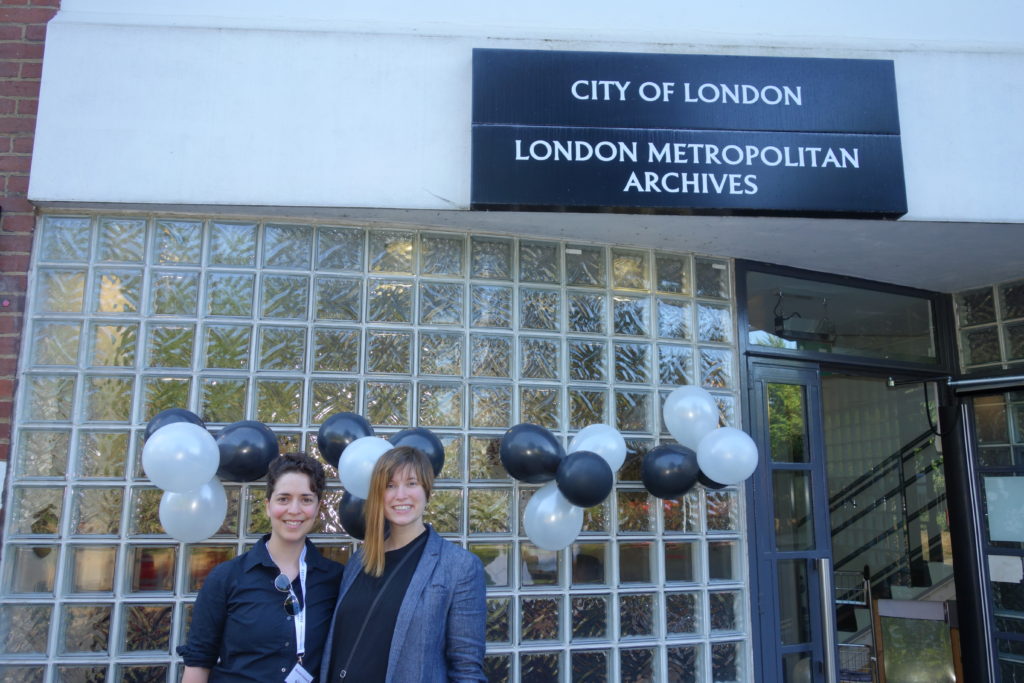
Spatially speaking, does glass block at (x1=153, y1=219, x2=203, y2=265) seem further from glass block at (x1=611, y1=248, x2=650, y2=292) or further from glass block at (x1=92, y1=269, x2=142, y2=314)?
glass block at (x1=611, y1=248, x2=650, y2=292)

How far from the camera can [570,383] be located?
3850 mm

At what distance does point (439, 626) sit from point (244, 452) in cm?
123

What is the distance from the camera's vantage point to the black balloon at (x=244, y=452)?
291 cm

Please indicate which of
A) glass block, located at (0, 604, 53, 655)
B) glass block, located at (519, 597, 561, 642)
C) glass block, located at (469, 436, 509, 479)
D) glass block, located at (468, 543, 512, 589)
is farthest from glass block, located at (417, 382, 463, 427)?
glass block, located at (0, 604, 53, 655)

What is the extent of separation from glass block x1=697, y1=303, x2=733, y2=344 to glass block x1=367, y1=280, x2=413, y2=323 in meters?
1.61

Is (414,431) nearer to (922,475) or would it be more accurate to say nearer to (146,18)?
(146,18)

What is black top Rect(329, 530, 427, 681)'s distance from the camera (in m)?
2.09

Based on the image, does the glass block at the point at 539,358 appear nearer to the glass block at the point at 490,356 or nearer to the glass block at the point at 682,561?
the glass block at the point at 490,356

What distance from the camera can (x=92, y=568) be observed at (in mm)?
3348

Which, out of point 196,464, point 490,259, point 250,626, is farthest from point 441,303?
point 250,626

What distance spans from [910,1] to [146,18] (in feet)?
12.9

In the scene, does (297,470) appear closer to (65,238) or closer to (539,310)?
(539,310)

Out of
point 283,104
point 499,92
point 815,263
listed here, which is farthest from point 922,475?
point 283,104

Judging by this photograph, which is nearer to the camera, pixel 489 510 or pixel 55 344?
pixel 55 344
